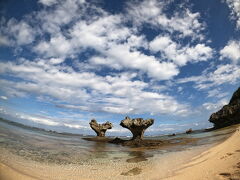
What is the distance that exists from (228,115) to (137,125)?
103ft

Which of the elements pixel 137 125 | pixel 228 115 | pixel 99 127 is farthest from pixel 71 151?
pixel 228 115

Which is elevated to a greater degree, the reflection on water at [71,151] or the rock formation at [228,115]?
the rock formation at [228,115]

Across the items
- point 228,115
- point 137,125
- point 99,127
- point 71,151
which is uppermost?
point 228,115

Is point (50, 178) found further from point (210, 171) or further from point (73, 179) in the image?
point (210, 171)

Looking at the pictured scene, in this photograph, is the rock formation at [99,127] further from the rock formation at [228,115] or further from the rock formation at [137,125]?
the rock formation at [228,115]

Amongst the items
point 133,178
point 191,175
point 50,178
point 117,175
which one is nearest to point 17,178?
point 50,178

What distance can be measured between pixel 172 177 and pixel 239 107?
48.7 m

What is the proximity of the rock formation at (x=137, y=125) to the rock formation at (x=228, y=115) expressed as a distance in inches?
1116

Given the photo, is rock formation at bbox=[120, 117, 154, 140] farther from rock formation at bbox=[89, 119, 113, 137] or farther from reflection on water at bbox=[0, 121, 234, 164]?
rock formation at bbox=[89, 119, 113, 137]

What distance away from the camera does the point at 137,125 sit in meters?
31.5

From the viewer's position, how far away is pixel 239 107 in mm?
43250

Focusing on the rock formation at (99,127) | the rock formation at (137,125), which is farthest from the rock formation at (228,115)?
the rock formation at (99,127)

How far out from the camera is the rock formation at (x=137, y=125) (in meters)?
31.6

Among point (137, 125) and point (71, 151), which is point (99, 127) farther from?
point (71, 151)
